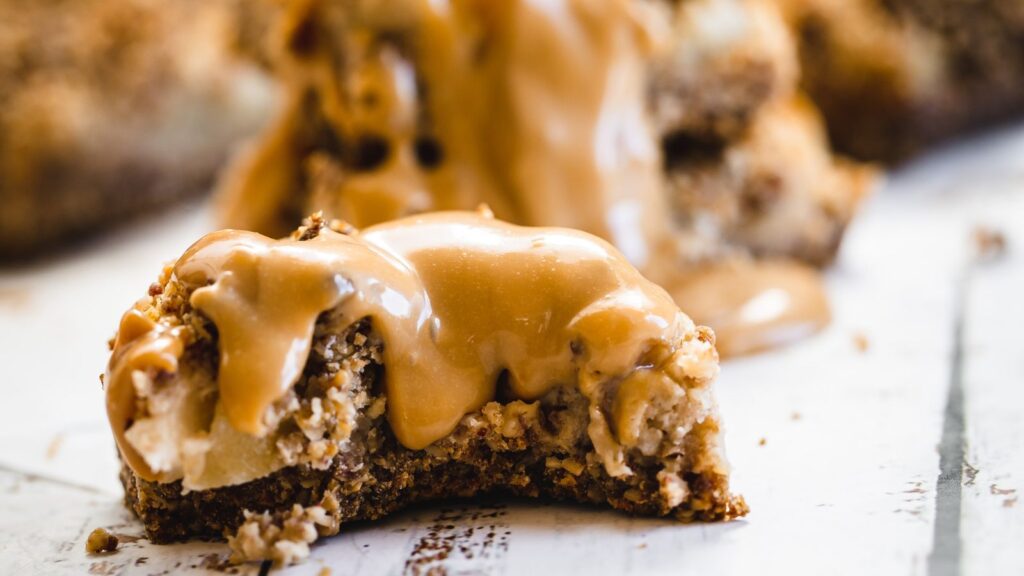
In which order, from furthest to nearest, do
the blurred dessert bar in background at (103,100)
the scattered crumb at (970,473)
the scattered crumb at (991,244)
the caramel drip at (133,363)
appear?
the blurred dessert bar in background at (103,100)
the scattered crumb at (991,244)
the scattered crumb at (970,473)
the caramel drip at (133,363)

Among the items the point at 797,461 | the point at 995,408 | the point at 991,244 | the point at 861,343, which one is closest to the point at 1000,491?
the point at 797,461

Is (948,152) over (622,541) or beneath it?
over

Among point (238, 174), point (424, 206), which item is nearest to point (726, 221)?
point (424, 206)

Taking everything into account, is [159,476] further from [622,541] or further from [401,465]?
[622,541]

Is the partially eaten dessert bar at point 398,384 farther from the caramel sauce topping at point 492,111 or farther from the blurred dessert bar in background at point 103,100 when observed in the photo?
the blurred dessert bar in background at point 103,100

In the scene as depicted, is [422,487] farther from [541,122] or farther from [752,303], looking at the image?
[752,303]

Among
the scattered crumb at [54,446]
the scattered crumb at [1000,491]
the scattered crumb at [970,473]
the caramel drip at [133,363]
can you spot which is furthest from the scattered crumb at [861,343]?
the scattered crumb at [54,446]
